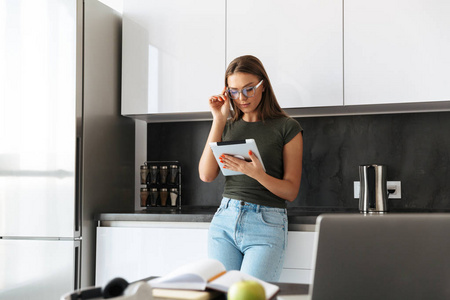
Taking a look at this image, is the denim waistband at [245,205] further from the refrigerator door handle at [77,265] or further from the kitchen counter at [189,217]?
the refrigerator door handle at [77,265]

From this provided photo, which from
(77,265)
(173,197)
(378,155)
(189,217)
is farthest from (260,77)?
(77,265)

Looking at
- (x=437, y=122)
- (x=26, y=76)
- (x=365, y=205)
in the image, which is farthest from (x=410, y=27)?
(x=26, y=76)

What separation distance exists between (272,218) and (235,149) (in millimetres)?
304

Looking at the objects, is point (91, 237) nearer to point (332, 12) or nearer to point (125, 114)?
point (125, 114)

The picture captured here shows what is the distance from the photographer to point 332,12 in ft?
8.40

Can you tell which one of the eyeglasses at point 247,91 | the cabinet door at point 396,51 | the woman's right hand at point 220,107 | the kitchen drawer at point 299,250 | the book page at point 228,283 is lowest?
the kitchen drawer at point 299,250

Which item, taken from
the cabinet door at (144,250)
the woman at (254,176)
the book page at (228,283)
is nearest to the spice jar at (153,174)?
the cabinet door at (144,250)

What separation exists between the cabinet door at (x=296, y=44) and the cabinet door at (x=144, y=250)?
31.2 inches

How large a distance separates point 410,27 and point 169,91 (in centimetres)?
120

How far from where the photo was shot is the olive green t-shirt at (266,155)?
212 centimetres

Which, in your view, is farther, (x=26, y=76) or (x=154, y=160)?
(x=154, y=160)

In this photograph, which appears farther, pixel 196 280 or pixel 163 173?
pixel 163 173

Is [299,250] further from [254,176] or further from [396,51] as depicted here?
[396,51]

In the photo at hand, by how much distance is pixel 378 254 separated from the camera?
0.87 meters
